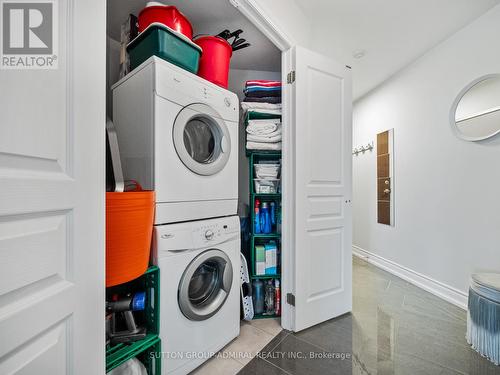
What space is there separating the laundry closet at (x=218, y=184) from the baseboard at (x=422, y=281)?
100cm

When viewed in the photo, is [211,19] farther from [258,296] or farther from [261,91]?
[258,296]

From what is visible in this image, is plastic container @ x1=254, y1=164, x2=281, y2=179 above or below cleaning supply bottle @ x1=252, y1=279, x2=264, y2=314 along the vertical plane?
above

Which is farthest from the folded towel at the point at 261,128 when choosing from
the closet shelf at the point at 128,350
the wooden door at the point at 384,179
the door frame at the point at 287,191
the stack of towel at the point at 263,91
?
the wooden door at the point at 384,179

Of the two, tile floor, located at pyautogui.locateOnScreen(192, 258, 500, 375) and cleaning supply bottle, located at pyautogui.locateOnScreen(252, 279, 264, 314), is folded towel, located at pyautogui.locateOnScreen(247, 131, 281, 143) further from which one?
tile floor, located at pyautogui.locateOnScreen(192, 258, 500, 375)

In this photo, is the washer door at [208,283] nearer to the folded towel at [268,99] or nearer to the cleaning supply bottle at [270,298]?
the cleaning supply bottle at [270,298]

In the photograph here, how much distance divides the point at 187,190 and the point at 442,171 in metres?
2.37

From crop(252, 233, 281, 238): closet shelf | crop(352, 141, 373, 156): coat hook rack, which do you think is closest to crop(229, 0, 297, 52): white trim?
crop(252, 233, 281, 238): closet shelf

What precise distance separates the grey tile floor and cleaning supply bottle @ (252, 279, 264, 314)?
25 cm

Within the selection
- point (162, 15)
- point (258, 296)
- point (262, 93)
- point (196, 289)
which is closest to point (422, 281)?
point (258, 296)

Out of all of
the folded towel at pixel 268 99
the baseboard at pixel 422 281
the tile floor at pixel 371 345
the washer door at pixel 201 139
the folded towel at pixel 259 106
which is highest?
the folded towel at pixel 268 99

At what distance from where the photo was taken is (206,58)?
1.45m

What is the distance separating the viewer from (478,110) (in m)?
1.83

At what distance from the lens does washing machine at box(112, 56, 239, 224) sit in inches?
42.9

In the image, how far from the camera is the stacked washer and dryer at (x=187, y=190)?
1.09 metres
